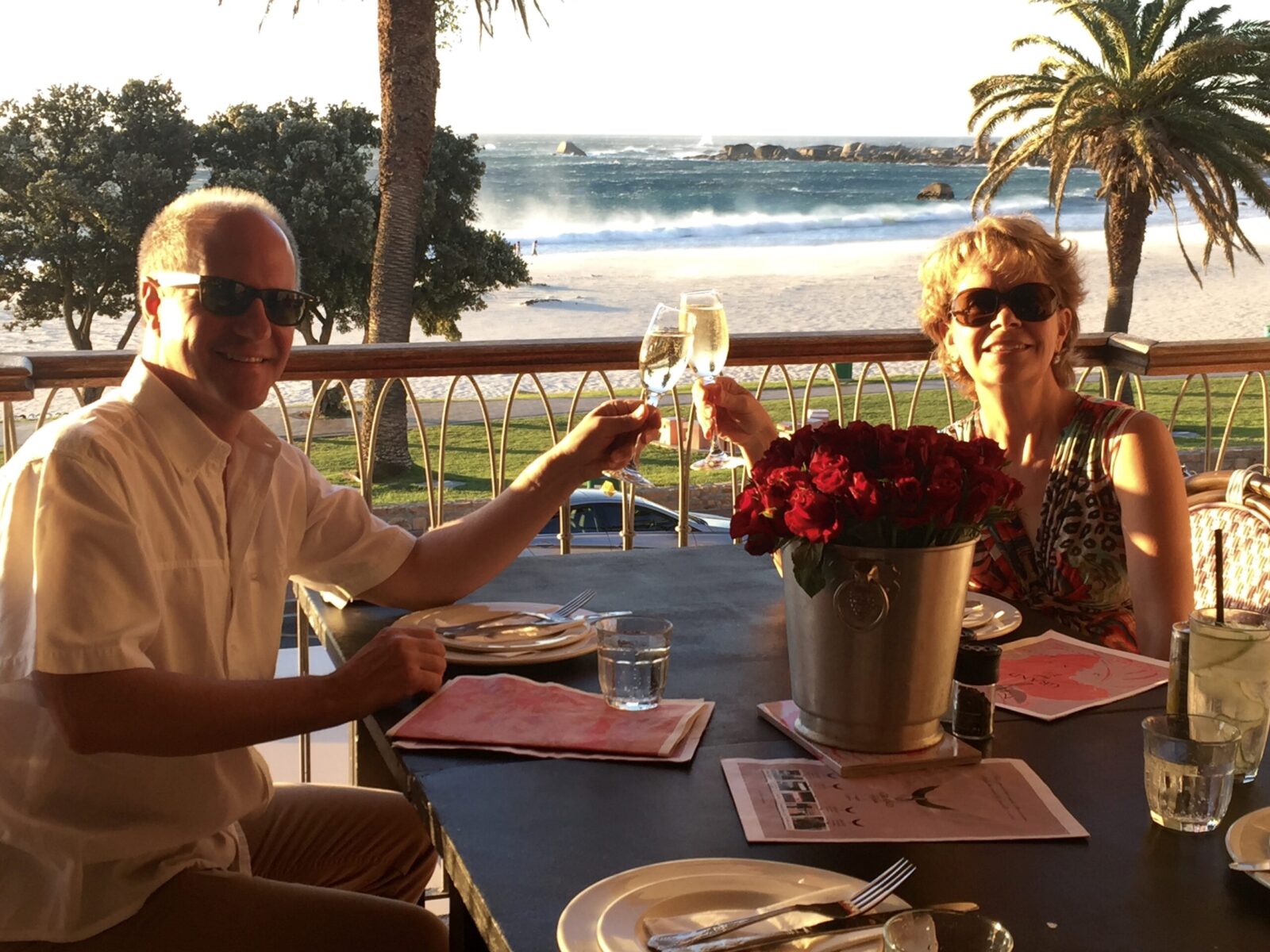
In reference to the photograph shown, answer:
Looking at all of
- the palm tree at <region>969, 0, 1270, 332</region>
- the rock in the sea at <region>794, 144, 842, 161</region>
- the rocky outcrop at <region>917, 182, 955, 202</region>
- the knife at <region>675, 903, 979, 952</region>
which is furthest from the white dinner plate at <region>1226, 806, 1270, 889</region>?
the rock in the sea at <region>794, 144, 842, 161</region>

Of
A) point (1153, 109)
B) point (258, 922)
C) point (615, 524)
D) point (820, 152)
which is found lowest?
point (615, 524)

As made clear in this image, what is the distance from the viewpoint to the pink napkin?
1.58 m

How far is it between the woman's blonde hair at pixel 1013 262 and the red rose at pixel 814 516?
4.46 feet

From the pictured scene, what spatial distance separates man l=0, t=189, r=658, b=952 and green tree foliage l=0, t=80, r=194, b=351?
26470 mm

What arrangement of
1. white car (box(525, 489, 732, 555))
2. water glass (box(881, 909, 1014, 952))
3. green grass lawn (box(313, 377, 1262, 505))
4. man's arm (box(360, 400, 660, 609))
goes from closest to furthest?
1. water glass (box(881, 909, 1014, 952))
2. man's arm (box(360, 400, 660, 609))
3. white car (box(525, 489, 732, 555))
4. green grass lawn (box(313, 377, 1262, 505))

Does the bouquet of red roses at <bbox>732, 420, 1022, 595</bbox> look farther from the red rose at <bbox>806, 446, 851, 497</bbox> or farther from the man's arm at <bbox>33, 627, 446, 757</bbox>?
the man's arm at <bbox>33, 627, 446, 757</bbox>

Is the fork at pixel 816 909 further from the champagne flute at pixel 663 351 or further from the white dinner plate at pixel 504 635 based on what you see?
the champagne flute at pixel 663 351

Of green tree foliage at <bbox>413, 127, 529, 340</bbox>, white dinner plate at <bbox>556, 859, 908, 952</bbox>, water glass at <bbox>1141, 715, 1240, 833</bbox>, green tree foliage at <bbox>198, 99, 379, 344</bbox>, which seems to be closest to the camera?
white dinner plate at <bbox>556, 859, 908, 952</bbox>

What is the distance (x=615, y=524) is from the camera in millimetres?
13805

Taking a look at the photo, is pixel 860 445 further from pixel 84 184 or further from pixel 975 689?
pixel 84 184

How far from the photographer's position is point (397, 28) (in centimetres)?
1237

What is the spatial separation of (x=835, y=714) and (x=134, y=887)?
90 centimetres

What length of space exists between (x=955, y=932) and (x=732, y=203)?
5689 centimetres

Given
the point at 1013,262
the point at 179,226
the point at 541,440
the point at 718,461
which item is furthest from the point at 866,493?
the point at 541,440
